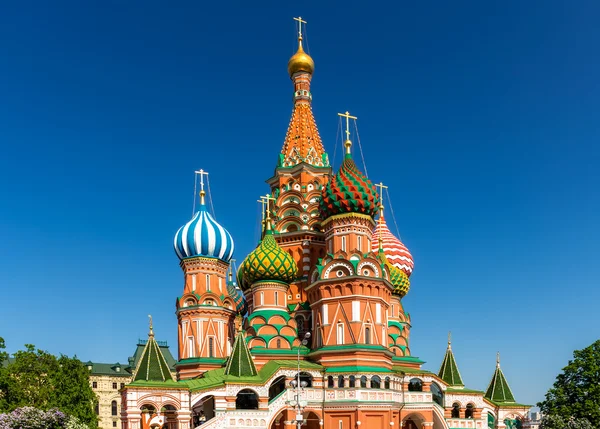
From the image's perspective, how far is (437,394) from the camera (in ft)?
132

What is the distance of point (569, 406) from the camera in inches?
1363

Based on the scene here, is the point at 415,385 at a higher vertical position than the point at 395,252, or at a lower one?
lower

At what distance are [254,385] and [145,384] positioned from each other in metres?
5.53

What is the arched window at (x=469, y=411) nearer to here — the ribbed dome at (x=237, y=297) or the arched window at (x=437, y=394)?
the arched window at (x=437, y=394)

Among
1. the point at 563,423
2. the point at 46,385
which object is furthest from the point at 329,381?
the point at 46,385

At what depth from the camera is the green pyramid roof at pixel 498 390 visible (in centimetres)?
4216

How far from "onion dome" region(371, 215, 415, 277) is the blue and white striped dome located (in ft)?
37.9

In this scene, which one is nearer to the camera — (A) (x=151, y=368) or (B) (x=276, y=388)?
(A) (x=151, y=368)

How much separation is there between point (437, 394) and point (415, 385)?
10.0ft

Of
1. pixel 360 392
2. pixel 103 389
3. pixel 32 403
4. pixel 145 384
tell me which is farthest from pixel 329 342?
pixel 103 389

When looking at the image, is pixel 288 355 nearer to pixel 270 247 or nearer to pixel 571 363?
pixel 270 247

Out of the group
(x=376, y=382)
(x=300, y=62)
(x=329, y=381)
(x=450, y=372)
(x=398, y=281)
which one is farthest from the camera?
(x=300, y=62)

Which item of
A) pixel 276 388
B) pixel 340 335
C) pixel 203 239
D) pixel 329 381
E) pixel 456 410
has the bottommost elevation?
pixel 456 410

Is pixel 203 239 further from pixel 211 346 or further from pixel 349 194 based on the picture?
pixel 349 194
